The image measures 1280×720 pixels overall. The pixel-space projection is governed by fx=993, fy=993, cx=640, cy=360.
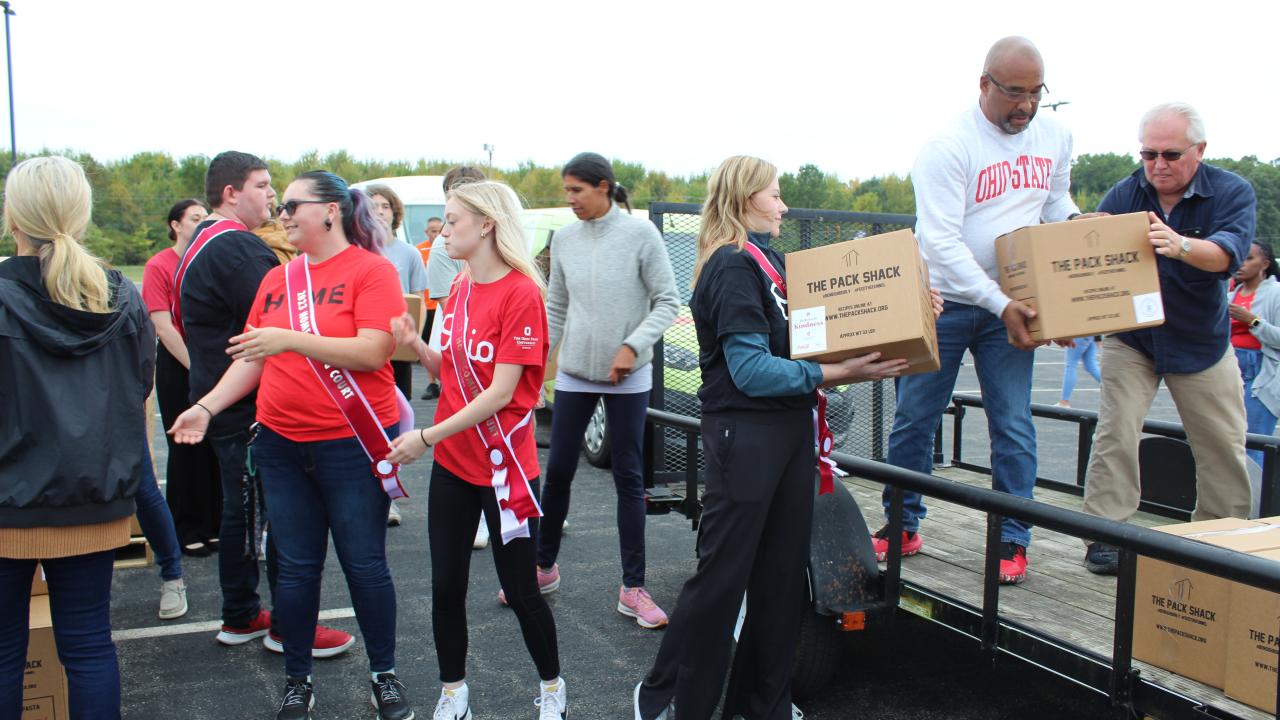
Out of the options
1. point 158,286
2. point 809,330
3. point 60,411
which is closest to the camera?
point 60,411

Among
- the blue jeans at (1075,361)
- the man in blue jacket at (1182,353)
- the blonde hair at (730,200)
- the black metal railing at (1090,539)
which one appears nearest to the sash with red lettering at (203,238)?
the blonde hair at (730,200)

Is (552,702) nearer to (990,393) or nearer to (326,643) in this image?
(326,643)

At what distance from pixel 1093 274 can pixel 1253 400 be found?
4.59 m

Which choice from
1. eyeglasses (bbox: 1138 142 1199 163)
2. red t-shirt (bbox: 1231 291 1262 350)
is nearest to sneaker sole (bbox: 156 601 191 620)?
eyeglasses (bbox: 1138 142 1199 163)

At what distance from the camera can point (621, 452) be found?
14.7 ft

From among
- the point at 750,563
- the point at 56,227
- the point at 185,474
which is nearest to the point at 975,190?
the point at 750,563

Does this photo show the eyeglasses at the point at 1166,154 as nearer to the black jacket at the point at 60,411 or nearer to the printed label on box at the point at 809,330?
the printed label on box at the point at 809,330

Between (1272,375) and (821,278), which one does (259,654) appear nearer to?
(821,278)

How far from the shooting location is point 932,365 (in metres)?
2.88

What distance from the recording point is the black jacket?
2646 millimetres

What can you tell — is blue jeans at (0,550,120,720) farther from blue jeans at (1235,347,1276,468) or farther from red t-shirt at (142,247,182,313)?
blue jeans at (1235,347,1276,468)

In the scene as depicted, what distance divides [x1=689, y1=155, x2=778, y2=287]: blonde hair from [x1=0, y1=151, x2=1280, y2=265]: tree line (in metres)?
22.8

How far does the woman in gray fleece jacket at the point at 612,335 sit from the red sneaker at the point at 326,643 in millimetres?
1019

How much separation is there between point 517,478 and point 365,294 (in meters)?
0.81
